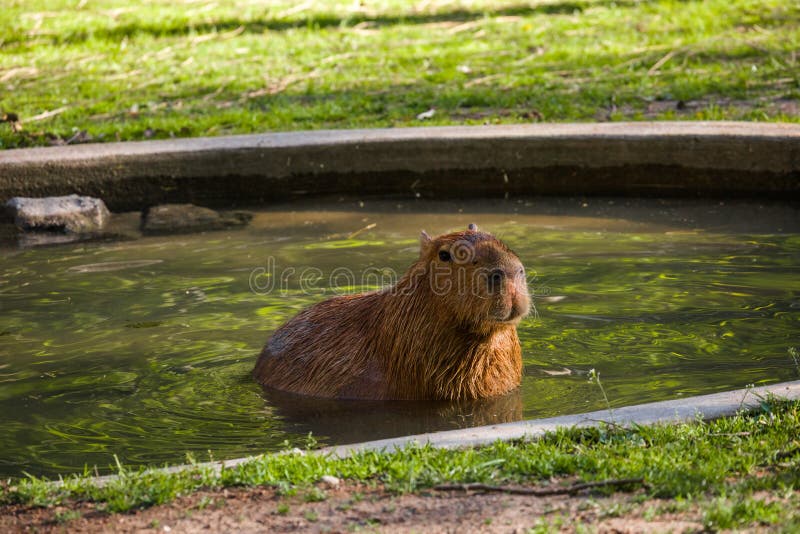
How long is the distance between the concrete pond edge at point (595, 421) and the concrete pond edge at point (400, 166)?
4920mm

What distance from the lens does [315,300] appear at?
7.58 m

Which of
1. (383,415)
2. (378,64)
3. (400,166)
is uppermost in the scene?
(378,64)

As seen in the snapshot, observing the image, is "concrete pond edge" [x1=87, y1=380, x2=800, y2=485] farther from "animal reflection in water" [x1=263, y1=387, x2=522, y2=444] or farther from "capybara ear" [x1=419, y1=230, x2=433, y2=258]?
"capybara ear" [x1=419, y1=230, x2=433, y2=258]

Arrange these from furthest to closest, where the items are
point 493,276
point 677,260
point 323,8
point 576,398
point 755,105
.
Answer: point 323,8
point 755,105
point 677,260
point 576,398
point 493,276

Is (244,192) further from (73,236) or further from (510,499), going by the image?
(510,499)

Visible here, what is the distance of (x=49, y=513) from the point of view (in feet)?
13.3

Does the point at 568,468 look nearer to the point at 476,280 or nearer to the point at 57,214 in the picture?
the point at 476,280

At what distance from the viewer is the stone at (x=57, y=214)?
30.7 feet

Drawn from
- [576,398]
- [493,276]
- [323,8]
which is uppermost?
[323,8]

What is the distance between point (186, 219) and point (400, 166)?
66.9 inches

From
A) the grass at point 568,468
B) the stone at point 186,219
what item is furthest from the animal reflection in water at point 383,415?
the stone at point 186,219

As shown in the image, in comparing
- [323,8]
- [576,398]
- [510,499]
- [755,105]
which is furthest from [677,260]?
[323,8]

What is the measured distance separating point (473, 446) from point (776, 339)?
103 inches

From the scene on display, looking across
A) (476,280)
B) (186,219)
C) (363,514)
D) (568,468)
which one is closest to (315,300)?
(186,219)
